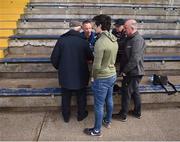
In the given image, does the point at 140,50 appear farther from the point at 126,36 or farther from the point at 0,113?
the point at 0,113

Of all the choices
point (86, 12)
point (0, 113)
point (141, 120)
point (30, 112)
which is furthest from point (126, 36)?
point (86, 12)

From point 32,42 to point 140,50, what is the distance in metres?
3.22

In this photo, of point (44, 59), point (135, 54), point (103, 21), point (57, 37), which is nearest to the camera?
point (103, 21)

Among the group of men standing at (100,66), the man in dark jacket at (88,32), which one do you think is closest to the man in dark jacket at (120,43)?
the group of men standing at (100,66)

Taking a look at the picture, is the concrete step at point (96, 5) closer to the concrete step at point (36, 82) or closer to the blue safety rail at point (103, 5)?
the blue safety rail at point (103, 5)

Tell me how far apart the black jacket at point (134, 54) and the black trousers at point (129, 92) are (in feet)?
0.50

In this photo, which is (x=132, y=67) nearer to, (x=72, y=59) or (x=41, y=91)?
(x=72, y=59)

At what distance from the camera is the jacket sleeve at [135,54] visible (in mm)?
4126

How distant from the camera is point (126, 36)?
4.42 meters

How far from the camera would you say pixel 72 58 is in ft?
13.7

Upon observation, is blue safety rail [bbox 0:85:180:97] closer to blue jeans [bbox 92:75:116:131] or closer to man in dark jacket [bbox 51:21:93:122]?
man in dark jacket [bbox 51:21:93:122]

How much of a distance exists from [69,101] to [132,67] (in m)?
1.21

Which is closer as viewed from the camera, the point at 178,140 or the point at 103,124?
the point at 178,140

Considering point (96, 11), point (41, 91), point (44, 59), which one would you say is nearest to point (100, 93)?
point (41, 91)
